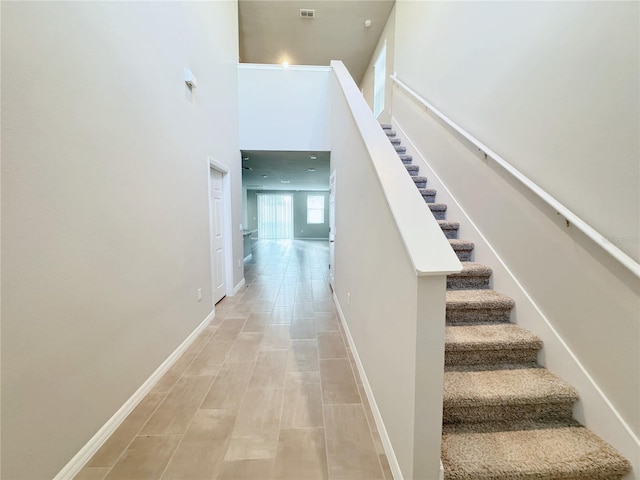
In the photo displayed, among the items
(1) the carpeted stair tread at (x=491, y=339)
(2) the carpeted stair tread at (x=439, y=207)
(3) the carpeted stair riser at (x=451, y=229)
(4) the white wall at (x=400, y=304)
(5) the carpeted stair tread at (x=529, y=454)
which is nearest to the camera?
(4) the white wall at (x=400, y=304)

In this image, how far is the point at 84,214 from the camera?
1362 millimetres

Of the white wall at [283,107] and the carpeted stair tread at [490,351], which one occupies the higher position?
the white wall at [283,107]

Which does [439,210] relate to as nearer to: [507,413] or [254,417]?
[507,413]

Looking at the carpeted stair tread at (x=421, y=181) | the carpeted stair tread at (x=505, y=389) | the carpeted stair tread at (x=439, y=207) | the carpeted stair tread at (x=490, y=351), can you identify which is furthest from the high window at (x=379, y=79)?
the carpeted stair tread at (x=505, y=389)

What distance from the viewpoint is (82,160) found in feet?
4.42

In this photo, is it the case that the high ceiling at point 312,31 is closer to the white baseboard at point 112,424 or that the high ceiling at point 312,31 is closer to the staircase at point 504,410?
the staircase at point 504,410

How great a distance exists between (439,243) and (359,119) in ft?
4.77

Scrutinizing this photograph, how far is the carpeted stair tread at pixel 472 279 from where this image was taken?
2018 mm

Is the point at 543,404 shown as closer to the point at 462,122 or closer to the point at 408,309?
the point at 408,309

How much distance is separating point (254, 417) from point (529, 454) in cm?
148

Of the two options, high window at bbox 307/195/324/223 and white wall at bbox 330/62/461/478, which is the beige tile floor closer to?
white wall at bbox 330/62/461/478

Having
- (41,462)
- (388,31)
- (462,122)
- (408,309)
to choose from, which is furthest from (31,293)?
(388,31)

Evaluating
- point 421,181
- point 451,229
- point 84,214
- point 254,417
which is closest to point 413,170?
point 421,181

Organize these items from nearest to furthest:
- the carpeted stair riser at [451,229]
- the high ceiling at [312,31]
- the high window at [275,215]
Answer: the carpeted stair riser at [451,229] < the high ceiling at [312,31] < the high window at [275,215]
